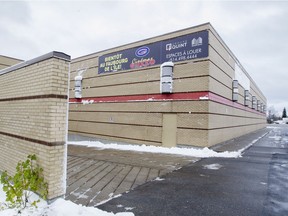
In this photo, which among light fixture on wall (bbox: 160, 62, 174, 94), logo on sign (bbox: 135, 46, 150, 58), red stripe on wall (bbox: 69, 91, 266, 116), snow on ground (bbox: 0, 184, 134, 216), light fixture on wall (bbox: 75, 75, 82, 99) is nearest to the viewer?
snow on ground (bbox: 0, 184, 134, 216)

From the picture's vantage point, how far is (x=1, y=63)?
19.5 m

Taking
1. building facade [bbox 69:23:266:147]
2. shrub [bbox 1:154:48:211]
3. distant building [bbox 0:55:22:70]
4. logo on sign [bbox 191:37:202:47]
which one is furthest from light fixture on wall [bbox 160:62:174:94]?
distant building [bbox 0:55:22:70]

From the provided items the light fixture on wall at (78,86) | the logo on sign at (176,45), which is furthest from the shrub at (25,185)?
the light fixture on wall at (78,86)

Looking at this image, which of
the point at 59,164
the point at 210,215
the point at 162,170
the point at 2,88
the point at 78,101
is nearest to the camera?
the point at 210,215

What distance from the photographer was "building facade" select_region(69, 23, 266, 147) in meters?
12.0

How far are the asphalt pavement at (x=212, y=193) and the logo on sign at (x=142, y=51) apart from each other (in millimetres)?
8534

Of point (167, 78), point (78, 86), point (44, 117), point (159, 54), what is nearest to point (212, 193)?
point (44, 117)

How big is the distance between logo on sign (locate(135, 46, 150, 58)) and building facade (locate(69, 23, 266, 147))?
66mm

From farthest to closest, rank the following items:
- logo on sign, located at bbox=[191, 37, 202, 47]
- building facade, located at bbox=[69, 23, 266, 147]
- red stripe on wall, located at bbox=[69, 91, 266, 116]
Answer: logo on sign, located at bbox=[191, 37, 202, 47] → building facade, located at bbox=[69, 23, 266, 147] → red stripe on wall, located at bbox=[69, 91, 266, 116]

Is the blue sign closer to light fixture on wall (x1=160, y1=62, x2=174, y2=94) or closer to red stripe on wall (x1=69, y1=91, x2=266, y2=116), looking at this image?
light fixture on wall (x1=160, y1=62, x2=174, y2=94)

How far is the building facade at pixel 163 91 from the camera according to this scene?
11977 millimetres

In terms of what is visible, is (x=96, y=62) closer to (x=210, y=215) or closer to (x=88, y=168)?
(x=88, y=168)

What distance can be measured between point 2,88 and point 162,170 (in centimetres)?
569

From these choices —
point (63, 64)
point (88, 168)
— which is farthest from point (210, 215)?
point (88, 168)
